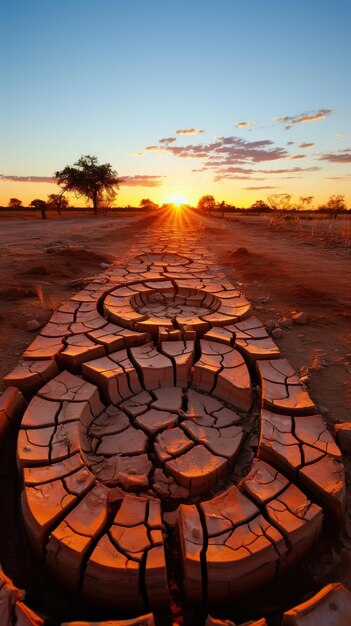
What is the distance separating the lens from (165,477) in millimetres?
1913

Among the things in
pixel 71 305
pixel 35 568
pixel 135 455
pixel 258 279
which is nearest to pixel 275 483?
pixel 135 455

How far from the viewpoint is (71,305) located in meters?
4.09

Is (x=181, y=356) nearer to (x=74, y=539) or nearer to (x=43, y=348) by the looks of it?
(x=43, y=348)

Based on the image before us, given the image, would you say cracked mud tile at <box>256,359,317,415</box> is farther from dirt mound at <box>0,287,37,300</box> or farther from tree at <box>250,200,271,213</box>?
tree at <box>250,200,271,213</box>

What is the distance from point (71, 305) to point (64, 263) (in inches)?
95.0

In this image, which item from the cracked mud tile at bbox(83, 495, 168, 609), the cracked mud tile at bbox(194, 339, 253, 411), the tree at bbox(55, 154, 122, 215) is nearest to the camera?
the cracked mud tile at bbox(83, 495, 168, 609)

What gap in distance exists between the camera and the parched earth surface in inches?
54.2

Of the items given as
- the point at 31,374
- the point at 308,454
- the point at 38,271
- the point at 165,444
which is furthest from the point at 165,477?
the point at 38,271

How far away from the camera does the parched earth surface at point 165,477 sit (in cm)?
138

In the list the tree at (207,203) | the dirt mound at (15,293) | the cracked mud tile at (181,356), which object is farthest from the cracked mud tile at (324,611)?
the tree at (207,203)

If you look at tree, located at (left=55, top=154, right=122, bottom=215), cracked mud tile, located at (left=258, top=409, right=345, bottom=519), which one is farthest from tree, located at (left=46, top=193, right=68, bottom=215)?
cracked mud tile, located at (left=258, top=409, right=345, bottom=519)

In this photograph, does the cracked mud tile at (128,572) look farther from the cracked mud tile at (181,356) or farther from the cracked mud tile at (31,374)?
the cracked mud tile at (31,374)

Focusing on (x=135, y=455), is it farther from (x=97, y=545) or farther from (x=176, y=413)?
(x=97, y=545)

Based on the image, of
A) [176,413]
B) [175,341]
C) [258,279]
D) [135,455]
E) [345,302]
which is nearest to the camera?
[135,455]
